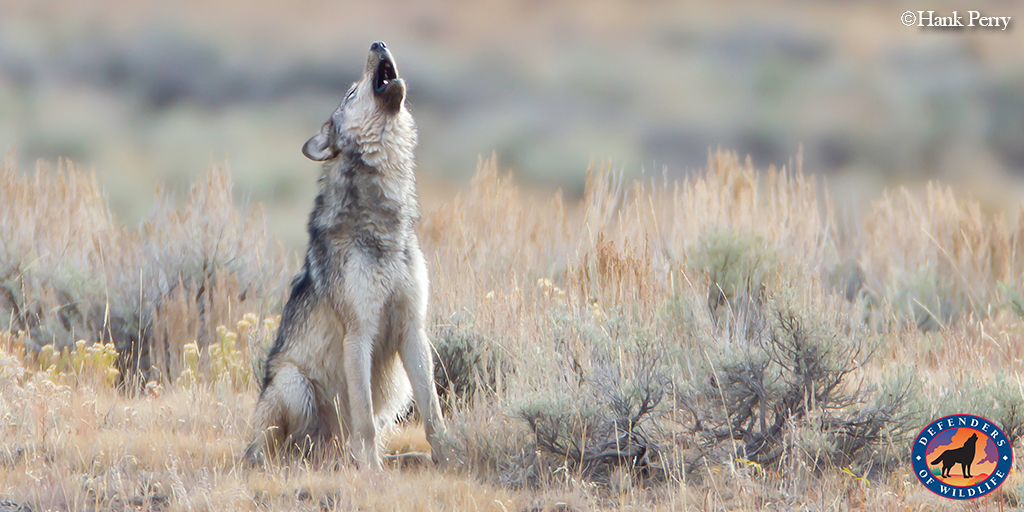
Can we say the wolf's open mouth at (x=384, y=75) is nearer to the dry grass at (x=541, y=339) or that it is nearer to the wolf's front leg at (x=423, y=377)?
the wolf's front leg at (x=423, y=377)

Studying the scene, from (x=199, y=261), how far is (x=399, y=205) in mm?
3858

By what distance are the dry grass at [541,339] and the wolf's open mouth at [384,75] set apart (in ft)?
5.70

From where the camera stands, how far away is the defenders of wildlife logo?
13.2ft

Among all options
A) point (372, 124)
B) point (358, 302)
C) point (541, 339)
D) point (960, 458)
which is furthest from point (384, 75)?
point (960, 458)

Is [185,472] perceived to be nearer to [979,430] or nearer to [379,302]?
[379,302]

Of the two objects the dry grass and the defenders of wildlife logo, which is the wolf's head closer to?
the dry grass

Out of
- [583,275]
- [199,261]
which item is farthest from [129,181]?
[583,275]

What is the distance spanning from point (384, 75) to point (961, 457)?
139 inches

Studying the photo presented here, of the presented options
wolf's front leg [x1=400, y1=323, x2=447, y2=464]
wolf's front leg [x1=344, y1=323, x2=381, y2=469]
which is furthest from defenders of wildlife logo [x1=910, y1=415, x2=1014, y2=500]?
wolf's front leg [x1=344, y1=323, x2=381, y2=469]

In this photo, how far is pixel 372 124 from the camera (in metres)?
5.20

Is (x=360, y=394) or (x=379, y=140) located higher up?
(x=379, y=140)

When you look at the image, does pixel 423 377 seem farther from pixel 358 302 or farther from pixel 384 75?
pixel 384 75

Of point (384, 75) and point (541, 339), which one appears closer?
point (384, 75)

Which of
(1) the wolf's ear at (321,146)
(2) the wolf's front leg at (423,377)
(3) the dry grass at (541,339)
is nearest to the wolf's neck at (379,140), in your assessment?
(1) the wolf's ear at (321,146)
